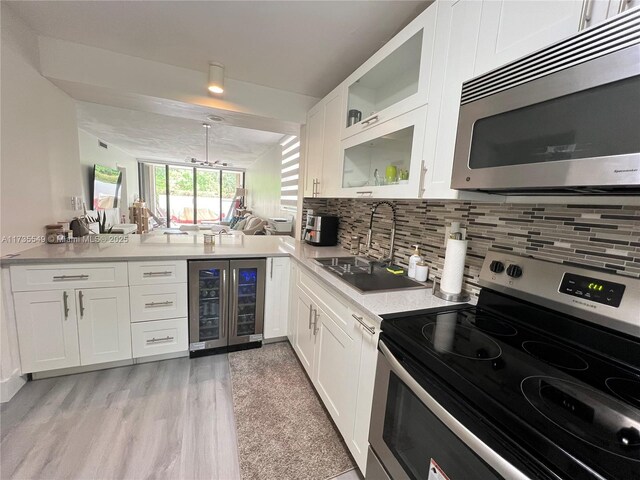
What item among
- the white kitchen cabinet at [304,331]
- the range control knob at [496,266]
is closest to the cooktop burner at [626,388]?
the range control knob at [496,266]

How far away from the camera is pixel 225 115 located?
8.23ft

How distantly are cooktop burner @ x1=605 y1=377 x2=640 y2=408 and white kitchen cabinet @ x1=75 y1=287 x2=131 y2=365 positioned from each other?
97.0 inches

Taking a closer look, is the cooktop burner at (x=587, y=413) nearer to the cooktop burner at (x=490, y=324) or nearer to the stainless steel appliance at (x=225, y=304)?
the cooktop burner at (x=490, y=324)

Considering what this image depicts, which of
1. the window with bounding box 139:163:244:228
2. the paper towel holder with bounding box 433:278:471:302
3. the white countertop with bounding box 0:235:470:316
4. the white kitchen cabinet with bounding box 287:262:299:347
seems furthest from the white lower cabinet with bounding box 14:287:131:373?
the window with bounding box 139:163:244:228

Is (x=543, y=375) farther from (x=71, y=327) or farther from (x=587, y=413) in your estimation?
(x=71, y=327)

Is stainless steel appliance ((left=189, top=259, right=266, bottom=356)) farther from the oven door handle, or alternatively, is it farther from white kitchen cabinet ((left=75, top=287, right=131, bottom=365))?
the oven door handle

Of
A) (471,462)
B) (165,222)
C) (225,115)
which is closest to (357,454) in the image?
(471,462)

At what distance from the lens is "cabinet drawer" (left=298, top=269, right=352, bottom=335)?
139 cm

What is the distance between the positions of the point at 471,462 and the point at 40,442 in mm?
2045

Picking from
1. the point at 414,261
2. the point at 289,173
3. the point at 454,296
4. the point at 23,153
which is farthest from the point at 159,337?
the point at 289,173

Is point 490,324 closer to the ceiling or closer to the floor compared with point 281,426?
closer to the ceiling

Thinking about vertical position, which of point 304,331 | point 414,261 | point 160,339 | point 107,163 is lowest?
point 160,339

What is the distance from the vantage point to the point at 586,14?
27.5 inches

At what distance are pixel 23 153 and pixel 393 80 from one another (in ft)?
8.05
